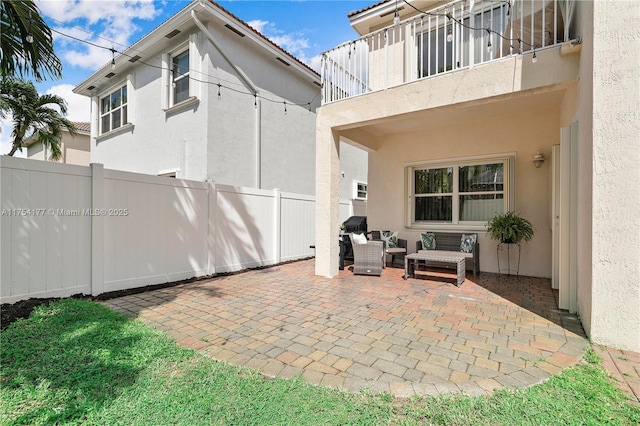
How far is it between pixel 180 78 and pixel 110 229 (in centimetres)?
606

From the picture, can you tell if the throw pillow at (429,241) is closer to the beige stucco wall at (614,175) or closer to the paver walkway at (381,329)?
the paver walkway at (381,329)

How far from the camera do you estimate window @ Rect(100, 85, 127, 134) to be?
37.5 feet

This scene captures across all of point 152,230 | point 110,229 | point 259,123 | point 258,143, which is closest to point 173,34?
point 259,123

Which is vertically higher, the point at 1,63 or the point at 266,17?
the point at 266,17

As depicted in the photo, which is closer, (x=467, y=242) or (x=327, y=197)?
(x=327, y=197)

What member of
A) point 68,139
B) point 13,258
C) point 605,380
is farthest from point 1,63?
point 68,139

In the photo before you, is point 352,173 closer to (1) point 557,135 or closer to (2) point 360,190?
(2) point 360,190

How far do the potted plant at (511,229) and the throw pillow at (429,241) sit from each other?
1.40 m

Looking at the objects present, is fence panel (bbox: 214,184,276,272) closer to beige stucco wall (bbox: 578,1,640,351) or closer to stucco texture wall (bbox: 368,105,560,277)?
stucco texture wall (bbox: 368,105,560,277)

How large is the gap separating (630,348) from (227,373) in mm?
4028

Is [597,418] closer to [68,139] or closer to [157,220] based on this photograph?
[157,220]

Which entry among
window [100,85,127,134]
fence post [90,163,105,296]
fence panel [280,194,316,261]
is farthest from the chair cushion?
window [100,85,127,134]

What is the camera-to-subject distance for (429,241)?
7578 mm

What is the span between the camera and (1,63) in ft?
14.1
